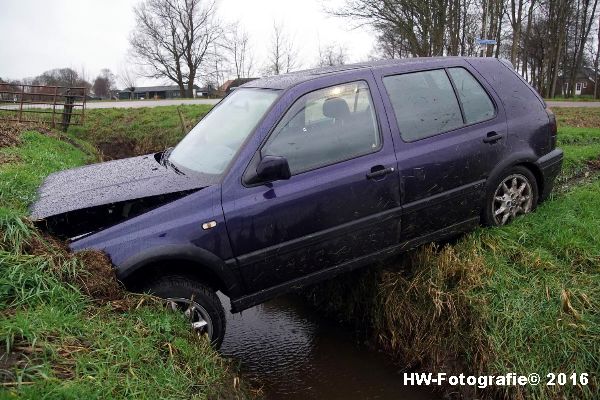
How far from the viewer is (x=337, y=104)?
3.91 m

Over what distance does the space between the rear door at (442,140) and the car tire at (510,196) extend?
0.15 metres

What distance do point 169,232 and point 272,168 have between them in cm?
82

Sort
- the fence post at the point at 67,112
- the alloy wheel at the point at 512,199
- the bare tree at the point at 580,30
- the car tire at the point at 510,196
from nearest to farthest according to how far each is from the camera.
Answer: the car tire at the point at 510,196
the alloy wheel at the point at 512,199
the fence post at the point at 67,112
the bare tree at the point at 580,30

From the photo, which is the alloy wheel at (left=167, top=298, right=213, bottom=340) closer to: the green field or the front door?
the green field

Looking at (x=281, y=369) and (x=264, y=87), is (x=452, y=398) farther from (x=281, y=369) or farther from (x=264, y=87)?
(x=264, y=87)

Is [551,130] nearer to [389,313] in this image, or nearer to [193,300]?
[389,313]

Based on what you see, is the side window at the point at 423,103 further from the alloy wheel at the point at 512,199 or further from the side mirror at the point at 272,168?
→ the side mirror at the point at 272,168

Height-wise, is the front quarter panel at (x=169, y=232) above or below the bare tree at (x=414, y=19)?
below

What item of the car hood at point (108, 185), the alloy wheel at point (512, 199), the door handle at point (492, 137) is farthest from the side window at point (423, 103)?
the car hood at point (108, 185)

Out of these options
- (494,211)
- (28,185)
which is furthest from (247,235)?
(28,185)

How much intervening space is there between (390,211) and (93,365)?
7.80 feet

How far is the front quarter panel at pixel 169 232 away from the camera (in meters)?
3.29

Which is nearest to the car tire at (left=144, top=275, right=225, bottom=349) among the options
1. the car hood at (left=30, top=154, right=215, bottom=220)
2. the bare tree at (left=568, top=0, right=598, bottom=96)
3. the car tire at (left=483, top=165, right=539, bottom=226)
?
the car hood at (left=30, top=154, right=215, bottom=220)

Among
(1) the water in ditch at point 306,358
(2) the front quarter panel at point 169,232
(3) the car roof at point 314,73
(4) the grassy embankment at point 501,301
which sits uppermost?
(3) the car roof at point 314,73
